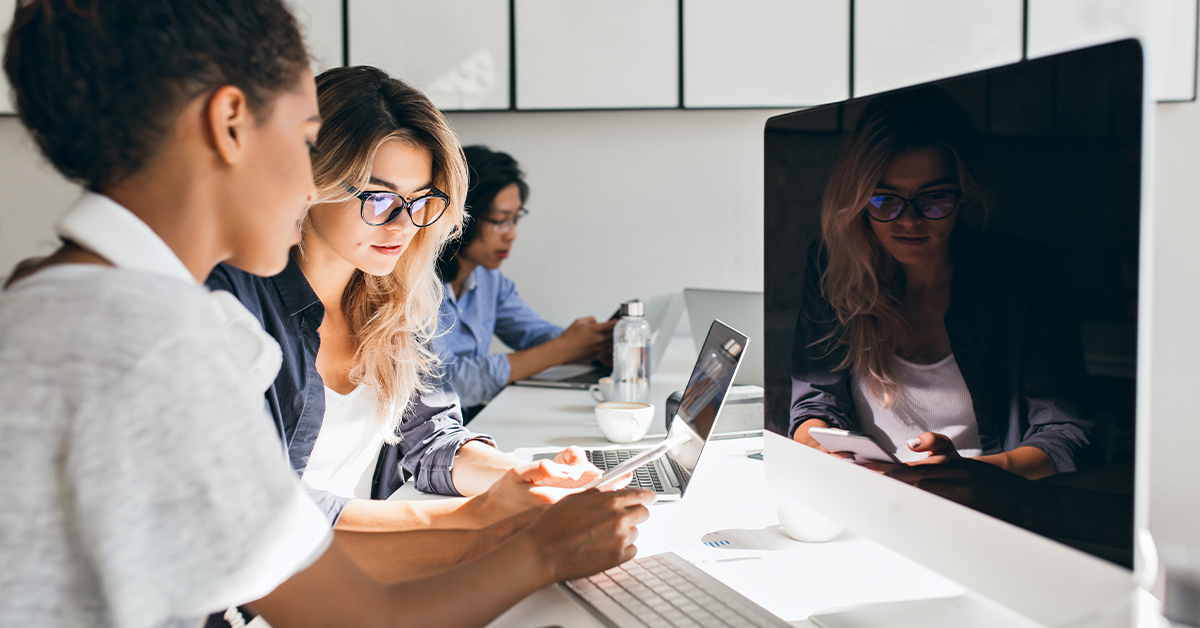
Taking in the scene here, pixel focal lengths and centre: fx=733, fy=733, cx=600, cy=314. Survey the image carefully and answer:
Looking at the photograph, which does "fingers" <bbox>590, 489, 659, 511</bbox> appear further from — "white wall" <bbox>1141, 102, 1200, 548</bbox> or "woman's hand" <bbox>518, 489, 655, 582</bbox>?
"white wall" <bbox>1141, 102, 1200, 548</bbox>

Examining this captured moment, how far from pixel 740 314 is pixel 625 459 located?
0.60 meters

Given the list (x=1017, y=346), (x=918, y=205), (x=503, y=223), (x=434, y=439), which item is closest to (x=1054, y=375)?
(x=1017, y=346)

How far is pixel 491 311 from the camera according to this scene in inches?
101

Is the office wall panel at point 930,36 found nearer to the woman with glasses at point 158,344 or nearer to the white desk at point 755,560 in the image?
the white desk at point 755,560

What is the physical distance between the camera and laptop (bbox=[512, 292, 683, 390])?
2.03 m

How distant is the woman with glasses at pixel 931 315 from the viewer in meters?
0.55

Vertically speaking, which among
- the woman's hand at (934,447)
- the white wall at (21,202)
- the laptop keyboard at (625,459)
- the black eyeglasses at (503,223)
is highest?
the white wall at (21,202)

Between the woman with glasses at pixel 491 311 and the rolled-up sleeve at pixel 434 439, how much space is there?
25.6 inches

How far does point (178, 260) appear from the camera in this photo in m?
0.48

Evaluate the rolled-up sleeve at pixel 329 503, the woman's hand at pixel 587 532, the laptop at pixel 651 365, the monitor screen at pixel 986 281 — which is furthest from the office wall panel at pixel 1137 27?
the rolled-up sleeve at pixel 329 503

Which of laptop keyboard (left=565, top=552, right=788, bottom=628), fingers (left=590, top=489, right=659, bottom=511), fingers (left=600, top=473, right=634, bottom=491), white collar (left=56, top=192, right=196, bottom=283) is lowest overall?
laptop keyboard (left=565, top=552, right=788, bottom=628)

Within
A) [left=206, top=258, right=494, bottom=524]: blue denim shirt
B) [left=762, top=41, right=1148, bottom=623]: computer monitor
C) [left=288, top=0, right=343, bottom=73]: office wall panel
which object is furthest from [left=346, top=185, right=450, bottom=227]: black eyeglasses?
[left=288, top=0, right=343, bottom=73]: office wall panel

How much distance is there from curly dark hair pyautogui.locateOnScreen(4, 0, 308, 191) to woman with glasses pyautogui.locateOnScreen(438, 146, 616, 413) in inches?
60.9

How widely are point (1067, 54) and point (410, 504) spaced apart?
88 cm
